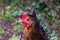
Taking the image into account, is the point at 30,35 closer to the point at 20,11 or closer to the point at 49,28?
the point at 49,28

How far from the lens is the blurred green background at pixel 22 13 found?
6506 millimetres

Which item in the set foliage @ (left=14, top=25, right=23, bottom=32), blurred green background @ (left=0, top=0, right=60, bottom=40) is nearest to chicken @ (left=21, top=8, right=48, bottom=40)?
blurred green background @ (left=0, top=0, right=60, bottom=40)

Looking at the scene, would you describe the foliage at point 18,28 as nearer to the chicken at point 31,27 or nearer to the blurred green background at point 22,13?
the blurred green background at point 22,13

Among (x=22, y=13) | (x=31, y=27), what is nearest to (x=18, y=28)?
(x=22, y=13)

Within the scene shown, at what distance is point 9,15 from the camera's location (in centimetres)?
766

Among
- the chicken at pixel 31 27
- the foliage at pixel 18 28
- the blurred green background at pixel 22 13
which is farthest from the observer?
the foliage at pixel 18 28

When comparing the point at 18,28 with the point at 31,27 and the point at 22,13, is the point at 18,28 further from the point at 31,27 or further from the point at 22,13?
the point at 31,27

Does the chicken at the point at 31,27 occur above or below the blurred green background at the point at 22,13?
below

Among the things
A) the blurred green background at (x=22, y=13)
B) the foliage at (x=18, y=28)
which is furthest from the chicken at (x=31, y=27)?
the foliage at (x=18, y=28)

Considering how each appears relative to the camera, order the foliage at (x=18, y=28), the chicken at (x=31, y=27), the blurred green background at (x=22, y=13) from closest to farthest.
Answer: the chicken at (x=31, y=27)
the blurred green background at (x=22, y=13)
the foliage at (x=18, y=28)

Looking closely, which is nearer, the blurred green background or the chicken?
the chicken

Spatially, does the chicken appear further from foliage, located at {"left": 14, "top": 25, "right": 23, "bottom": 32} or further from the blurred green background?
foliage, located at {"left": 14, "top": 25, "right": 23, "bottom": 32}

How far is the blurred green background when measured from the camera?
651 cm

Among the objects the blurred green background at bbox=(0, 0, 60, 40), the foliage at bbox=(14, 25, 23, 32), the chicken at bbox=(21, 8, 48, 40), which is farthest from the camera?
the foliage at bbox=(14, 25, 23, 32)
